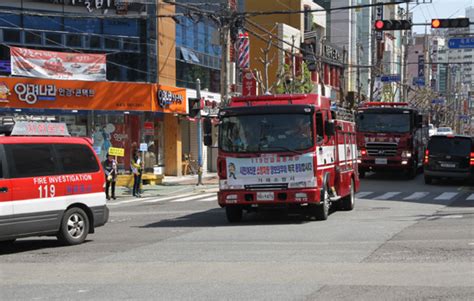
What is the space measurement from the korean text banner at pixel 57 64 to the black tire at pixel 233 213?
54.7 feet

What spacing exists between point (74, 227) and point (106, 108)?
64.6 ft

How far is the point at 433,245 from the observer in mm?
12383

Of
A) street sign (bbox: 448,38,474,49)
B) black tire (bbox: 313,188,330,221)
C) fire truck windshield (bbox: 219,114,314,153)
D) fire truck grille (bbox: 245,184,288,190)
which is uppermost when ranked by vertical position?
street sign (bbox: 448,38,474,49)

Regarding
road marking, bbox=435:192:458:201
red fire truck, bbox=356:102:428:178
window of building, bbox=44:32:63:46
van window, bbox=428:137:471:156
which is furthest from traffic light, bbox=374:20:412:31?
window of building, bbox=44:32:63:46

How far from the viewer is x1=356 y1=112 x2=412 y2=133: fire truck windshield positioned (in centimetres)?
3141

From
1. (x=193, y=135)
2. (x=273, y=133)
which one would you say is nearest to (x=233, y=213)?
(x=273, y=133)

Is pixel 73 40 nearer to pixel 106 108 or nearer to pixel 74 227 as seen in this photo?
pixel 106 108

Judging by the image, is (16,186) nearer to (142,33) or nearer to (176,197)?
(176,197)

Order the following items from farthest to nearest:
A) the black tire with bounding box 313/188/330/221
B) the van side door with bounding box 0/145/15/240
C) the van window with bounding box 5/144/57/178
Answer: the black tire with bounding box 313/188/330/221
the van window with bounding box 5/144/57/178
the van side door with bounding box 0/145/15/240

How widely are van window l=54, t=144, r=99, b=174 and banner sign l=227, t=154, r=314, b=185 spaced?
3.73 m

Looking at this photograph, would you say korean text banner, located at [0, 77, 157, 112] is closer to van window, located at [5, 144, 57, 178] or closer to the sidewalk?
the sidewalk

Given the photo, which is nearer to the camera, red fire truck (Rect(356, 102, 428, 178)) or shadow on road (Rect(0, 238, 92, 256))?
shadow on road (Rect(0, 238, 92, 256))

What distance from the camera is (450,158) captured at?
29.3m

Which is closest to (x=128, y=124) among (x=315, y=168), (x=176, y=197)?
(x=176, y=197)
